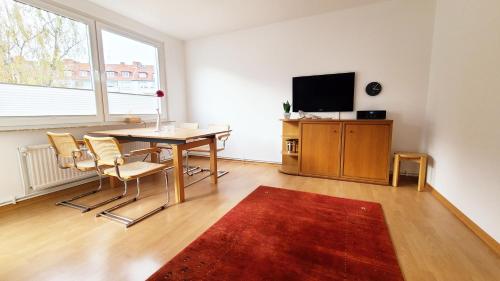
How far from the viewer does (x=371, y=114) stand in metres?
3.12

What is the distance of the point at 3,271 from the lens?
4.70 feet

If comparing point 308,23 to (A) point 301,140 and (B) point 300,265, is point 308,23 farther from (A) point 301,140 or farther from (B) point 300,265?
(B) point 300,265

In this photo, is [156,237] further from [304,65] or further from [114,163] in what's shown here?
[304,65]

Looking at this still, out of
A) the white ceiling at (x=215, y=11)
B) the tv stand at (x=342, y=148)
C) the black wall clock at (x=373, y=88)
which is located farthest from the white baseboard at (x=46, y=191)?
the black wall clock at (x=373, y=88)

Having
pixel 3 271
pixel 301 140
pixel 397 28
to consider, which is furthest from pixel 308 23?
pixel 3 271

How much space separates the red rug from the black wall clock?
1794 millimetres

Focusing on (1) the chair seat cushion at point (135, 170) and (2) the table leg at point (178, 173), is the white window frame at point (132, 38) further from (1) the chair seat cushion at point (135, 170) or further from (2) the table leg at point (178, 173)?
(2) the table leg at point (178, 173)

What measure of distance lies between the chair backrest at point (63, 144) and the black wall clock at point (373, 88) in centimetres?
397

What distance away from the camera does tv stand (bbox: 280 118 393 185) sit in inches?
118

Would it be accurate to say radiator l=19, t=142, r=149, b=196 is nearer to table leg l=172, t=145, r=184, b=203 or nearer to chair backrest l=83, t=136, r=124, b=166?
chair backrest l=83, t=136, r=124, b=166

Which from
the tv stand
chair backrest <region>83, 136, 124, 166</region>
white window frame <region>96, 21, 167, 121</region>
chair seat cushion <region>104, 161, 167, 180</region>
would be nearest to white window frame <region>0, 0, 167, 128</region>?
white window frame <region>96, 21, 167, 121</region>

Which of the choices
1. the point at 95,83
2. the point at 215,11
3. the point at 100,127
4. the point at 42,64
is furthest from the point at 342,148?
the point at 42,64

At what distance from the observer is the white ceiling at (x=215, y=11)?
312 centimetres

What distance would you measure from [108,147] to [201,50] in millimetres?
3312
